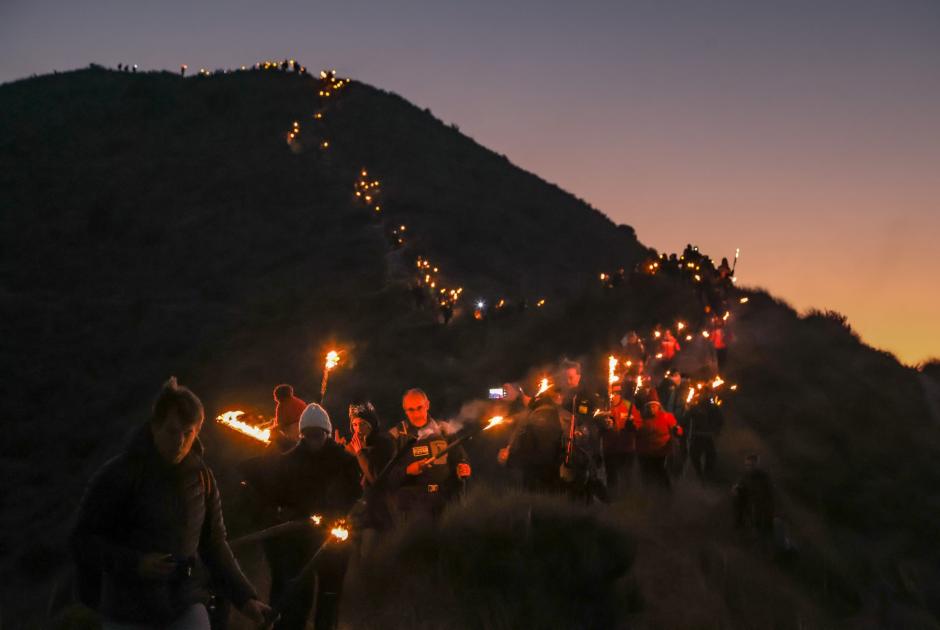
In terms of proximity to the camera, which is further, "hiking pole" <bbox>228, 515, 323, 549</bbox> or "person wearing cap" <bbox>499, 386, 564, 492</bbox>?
"person wearing cap" <bbox>499, 386, 564, 492</bbox>

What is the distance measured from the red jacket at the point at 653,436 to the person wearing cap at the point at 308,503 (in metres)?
6.54

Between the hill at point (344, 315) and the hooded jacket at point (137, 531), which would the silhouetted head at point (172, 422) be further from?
the hill at point (344, 315)

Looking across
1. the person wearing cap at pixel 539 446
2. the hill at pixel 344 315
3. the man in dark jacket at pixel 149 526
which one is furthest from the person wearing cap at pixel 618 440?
the man in dark jacket at pixel 149 526

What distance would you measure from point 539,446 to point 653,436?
283cm

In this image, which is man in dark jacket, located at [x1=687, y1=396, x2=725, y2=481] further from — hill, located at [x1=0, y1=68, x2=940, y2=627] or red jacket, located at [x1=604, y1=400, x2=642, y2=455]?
red jacket, located at [x1=604, y1=400, x2=642, y2=455]

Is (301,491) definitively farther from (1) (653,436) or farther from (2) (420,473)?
(1) (653,436)

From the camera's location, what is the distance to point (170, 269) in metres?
54.9

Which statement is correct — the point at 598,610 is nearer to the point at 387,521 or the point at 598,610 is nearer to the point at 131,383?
the point at 387,521

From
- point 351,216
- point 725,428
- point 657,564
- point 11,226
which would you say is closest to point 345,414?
point 725,428

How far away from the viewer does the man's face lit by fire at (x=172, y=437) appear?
3965 mm

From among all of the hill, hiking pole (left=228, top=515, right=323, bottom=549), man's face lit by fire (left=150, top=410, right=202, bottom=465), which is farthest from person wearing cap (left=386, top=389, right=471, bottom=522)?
man's face lit by fire (left=150, top=410, right=202, bottom=465)

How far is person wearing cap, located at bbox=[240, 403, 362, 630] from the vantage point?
20.6 feet

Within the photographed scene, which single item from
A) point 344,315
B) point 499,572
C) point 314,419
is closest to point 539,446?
point 499,572

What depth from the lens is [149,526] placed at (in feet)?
13.0
